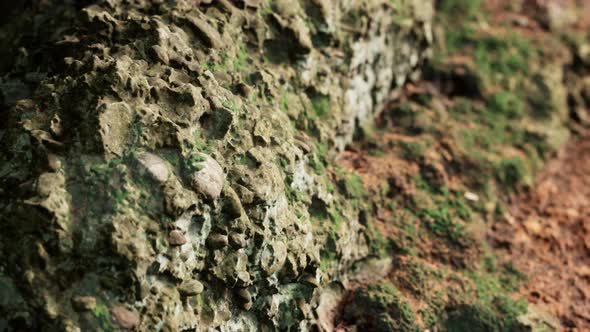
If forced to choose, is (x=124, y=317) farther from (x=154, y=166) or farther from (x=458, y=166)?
(x=458, y=166)

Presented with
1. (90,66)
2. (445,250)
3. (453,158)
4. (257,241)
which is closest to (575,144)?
(453,158)

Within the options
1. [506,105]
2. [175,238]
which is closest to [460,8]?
[506,105]

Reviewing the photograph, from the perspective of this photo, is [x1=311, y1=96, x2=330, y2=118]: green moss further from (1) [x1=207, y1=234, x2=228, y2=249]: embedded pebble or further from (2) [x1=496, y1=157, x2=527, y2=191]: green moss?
(2) [x1=496, y1=157, x2=527, y2=191]: green moss

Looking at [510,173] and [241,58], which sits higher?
[241,58]

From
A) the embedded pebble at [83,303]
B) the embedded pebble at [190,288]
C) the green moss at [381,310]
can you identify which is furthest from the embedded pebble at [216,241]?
the green moss at [381,310]

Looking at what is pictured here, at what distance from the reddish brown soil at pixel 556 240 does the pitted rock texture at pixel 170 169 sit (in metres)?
1.52

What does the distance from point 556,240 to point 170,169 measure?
384cm

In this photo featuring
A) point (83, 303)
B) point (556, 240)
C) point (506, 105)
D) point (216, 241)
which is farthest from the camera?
point (506, 105)

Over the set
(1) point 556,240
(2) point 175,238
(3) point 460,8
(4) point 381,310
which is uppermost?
(3) point 460,8

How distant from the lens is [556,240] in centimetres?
540

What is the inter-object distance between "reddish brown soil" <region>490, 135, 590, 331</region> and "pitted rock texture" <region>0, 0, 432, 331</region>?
1.52 m

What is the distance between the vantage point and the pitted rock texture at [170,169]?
10.2ft

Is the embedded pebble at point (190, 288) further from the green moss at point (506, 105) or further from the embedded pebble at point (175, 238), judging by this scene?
the green moss at point (506, 105)

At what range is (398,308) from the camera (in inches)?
170
